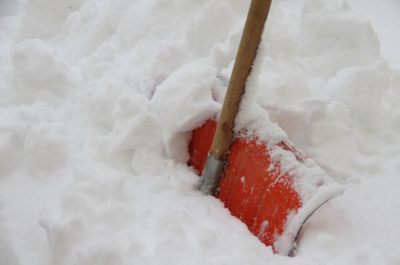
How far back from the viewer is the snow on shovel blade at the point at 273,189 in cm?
145

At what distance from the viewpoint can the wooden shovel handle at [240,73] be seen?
1381 millimetres

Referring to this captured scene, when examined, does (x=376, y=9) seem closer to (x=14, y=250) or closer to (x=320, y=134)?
(x=320, y=134)

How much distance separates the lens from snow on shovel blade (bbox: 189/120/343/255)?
1453 mm

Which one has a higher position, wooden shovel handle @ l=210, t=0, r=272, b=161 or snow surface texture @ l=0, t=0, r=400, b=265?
wooden shovel handle @ l=210, t=0, r=272, b=161

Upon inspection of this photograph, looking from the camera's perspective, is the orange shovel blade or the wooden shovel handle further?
the orange shovel blade

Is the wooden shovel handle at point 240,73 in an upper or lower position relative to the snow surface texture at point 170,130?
upper

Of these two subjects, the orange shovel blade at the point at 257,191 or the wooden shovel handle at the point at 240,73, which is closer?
the wooden shovel handle at the point at 240,73

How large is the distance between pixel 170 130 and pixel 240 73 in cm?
46

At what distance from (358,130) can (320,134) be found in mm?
263

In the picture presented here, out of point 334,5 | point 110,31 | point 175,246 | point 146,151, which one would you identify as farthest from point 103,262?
point 334,5

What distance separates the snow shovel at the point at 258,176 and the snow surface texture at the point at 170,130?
55 millimetres

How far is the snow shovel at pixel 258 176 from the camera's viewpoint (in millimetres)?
1444

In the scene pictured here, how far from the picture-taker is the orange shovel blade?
1502mm

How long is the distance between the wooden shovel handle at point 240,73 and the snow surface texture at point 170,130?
50mm
